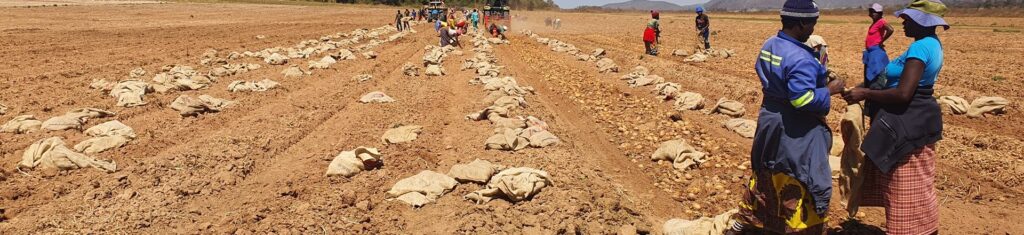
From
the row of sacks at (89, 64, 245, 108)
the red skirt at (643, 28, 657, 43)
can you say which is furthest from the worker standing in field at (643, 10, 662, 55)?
the row of sacks at (89, 64, 245, 108)

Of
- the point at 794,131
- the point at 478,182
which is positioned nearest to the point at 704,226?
the point at 794,131

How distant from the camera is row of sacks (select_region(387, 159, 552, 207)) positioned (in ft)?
13.6

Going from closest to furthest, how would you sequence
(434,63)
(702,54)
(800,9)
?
(800,9) < (434,63) < (702,54)

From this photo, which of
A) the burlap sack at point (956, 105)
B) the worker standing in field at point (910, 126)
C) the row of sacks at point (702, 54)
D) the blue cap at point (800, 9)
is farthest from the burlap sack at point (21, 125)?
the row of sacks at point (702, 54)

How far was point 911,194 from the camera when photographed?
9.68 ft

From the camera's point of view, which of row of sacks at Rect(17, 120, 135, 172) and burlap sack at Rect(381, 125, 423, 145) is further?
burlap sack at Rect(381, 125, 423, 145)

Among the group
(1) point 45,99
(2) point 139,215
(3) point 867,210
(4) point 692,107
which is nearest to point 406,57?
(1) point 45,99

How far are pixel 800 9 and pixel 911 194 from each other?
3.95 feet

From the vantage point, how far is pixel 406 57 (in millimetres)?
14375

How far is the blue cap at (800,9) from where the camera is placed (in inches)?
104

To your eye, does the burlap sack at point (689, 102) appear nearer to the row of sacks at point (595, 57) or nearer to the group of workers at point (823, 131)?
the row of sacks at point (595, 57)

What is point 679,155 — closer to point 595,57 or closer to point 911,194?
point 911,194

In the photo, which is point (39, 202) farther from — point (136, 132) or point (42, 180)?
point (136, 132)

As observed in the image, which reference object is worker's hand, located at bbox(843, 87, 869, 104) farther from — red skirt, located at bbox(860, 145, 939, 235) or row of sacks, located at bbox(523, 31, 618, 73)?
row of sacks, located at bbox(523, 31, 618, 73)
